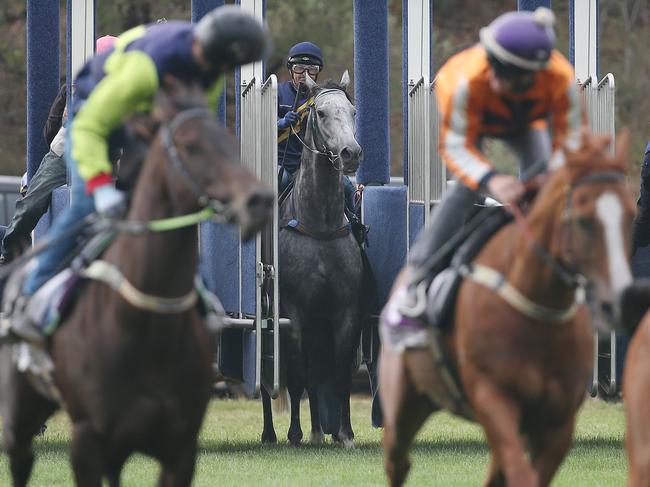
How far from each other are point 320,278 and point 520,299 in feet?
16.6

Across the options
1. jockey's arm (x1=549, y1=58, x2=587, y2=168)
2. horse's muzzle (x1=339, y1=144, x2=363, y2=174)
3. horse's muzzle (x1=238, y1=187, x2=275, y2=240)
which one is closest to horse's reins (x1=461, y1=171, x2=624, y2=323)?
jockey's arm (x1=549, y1=58, x2=587, y2=168)

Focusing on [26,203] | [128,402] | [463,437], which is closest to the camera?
[128,402]

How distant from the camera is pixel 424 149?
Result: 10.8 meters

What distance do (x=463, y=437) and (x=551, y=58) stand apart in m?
5.83

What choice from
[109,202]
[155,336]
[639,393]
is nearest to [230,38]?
[109,202]

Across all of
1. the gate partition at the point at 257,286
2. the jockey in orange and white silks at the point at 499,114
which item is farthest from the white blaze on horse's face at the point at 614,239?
the gate partition at the point at 257,286

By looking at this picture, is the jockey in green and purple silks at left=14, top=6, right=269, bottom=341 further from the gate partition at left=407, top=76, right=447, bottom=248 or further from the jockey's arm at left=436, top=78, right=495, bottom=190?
the gate partition at left=407, top=76, right=447, bottom=248

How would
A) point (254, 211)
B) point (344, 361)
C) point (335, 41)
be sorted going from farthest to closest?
point (335, 41), point (344, 361), point (254, 211)

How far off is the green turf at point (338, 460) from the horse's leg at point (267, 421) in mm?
94

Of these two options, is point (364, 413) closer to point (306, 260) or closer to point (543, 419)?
point (306, 260)

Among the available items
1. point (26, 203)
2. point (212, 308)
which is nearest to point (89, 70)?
point (212, 308)

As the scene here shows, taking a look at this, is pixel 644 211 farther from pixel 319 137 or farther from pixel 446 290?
pixel 446 290

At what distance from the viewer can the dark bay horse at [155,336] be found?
5469mm

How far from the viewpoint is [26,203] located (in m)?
10.7
